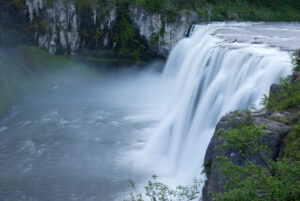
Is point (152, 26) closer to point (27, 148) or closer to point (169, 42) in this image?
point (169, 42)

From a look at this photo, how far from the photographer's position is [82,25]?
104 feet

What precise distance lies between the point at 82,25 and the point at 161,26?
8.28 metres

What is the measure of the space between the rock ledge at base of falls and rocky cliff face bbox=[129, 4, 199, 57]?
23151 millimetres

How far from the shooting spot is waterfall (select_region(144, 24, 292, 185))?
50.0 ft

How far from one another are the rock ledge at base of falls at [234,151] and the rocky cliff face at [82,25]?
23.2 metres

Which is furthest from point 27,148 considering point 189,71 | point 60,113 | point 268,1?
point 268,1

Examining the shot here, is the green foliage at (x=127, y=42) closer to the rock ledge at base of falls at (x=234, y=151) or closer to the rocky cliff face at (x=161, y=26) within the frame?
the rocky cliff face at (x=161, y=26)

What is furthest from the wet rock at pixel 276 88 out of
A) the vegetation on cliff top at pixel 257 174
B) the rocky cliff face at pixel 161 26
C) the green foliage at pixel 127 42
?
the green foliage at pixel 127 42

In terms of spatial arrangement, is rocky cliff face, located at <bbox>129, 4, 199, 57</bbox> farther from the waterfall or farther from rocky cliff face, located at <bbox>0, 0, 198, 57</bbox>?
the waterfall

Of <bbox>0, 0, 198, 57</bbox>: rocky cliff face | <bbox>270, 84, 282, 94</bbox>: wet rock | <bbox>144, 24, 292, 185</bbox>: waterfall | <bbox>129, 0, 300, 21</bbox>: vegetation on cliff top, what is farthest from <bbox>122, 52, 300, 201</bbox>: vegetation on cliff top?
<bbox>129, 0, 300, 21</bbox>: vegetation on cliff top

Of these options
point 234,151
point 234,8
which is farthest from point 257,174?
point 234,8

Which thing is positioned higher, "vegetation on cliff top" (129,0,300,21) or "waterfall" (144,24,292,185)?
"vegetation on cliff top" (129,0,300,21)

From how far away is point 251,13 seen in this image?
126 ft

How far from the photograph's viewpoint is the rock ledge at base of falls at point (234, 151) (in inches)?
328
